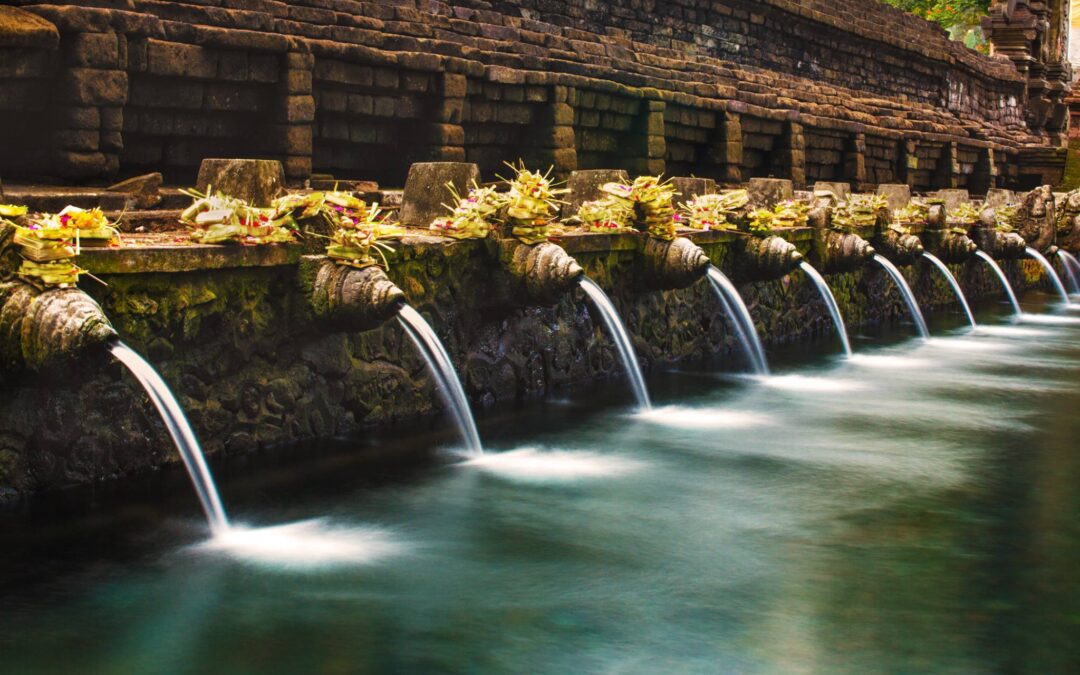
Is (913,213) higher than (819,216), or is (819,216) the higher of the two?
(913,213)

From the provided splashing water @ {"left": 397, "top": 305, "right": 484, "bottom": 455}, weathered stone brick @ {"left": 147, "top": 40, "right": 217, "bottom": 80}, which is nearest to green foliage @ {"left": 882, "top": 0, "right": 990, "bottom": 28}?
weathered stone brick @ {"left": 147, "top": 40, "right": 217, "bottom": 80}

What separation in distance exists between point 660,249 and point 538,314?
1.32 m

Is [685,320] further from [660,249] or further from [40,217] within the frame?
[40,217]

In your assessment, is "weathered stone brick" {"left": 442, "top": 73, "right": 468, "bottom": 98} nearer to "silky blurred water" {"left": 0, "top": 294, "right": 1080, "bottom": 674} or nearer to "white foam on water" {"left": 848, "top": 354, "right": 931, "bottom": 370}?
"white foam on water" {"left": 848, "top": 354, "right": 931, "bottom": 370}

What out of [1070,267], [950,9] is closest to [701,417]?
[1070,267]

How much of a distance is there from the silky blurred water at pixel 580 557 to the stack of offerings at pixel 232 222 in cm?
111

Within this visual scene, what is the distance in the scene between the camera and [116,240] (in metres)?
5.73

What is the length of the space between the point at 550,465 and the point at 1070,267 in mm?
14835

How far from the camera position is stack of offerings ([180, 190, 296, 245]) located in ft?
20.2

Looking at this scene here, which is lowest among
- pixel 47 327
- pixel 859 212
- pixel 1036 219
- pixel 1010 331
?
pixel 1010 331

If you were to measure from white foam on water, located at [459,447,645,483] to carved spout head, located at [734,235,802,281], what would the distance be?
13.5 ft

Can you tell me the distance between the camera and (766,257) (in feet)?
35.0

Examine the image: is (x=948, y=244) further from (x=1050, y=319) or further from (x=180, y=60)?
(x=180, y=60)

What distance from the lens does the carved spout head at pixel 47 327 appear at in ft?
16.6
